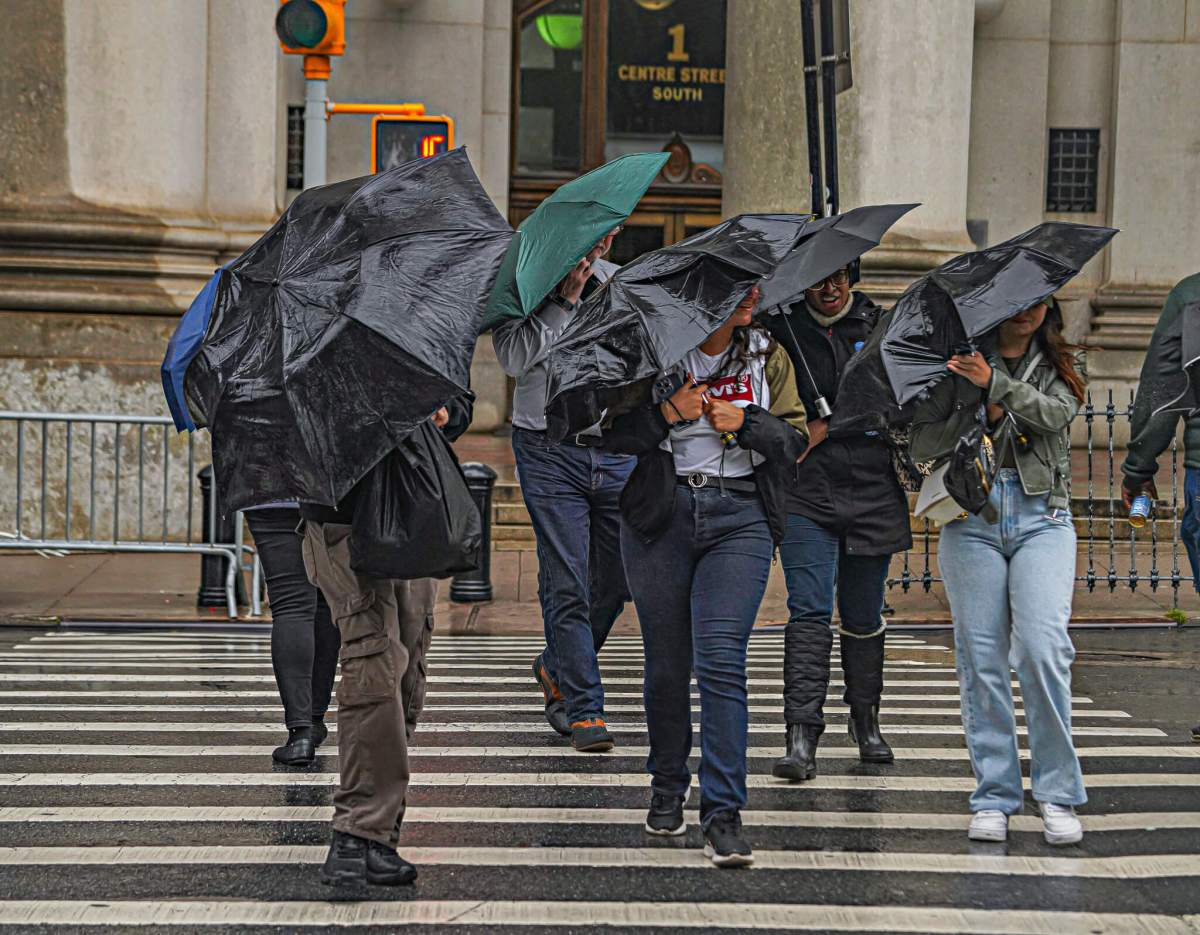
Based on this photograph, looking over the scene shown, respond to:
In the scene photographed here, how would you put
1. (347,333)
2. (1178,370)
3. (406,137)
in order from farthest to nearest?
(406,137), (1178,370), (347,333)

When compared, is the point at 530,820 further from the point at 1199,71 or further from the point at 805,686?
the point at 1199,71

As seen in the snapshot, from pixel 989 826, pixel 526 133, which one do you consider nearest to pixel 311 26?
pixel 989 826

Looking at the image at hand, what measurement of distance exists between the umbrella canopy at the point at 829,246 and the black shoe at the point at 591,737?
1.99m

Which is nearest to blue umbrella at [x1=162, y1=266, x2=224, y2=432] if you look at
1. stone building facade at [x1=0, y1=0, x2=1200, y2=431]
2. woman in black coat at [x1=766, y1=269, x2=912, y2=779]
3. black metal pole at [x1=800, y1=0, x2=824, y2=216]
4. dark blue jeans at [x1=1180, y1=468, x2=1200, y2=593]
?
woman in black coat at [x1=766, y1=269, x2=912, y2=779]

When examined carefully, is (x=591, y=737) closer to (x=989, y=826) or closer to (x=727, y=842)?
(x=727, y=842)

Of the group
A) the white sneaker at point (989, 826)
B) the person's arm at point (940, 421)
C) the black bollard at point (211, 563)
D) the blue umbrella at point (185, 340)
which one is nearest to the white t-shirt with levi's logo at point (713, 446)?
the person's arm at point (940, 421)

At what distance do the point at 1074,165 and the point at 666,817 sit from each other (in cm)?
1576

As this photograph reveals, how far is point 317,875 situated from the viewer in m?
5.50

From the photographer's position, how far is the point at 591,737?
7199mm

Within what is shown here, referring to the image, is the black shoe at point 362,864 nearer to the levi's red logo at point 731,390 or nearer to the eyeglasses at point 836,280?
the levi's red logo at point 731,390

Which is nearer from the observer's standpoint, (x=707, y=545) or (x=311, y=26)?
(x=707, y=545)

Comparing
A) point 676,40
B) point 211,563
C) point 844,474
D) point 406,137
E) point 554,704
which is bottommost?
point 554,704

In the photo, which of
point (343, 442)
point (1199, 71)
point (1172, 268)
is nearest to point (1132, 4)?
point (1199, 71)

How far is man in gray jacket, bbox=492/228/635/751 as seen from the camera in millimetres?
7352
